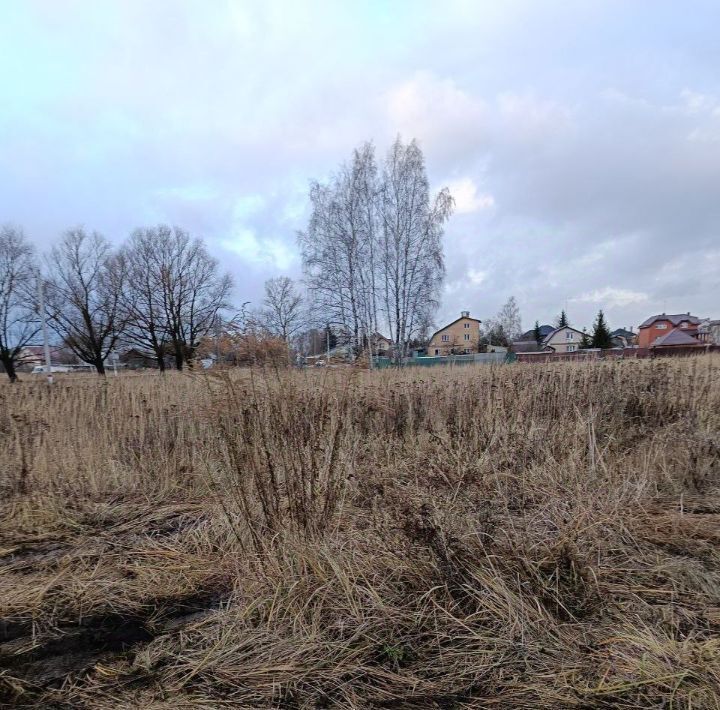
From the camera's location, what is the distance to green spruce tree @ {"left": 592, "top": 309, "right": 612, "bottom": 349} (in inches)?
2259

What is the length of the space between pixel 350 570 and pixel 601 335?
211ft

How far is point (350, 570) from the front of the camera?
2244 mm

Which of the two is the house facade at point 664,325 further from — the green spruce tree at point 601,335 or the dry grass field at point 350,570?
the dry grass field at point 350,570

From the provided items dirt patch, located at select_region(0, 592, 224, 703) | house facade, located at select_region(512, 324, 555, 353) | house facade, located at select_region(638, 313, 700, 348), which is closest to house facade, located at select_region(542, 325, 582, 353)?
house facade, located at select_region(512, 324, 555, 353)

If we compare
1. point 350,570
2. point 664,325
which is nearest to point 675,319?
point 664,325

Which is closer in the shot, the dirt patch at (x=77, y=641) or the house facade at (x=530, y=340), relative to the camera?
the dirt patch at (x=77, y=641)

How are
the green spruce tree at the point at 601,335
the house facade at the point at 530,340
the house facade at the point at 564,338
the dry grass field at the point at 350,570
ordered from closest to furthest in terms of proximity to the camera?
the dry grass field at the point at 350,570, the green spruce tree at the point at 601,335, the house facade at the point at 530,340, the house facade at the point at 564,338

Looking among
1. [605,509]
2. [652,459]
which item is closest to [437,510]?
[605,509]

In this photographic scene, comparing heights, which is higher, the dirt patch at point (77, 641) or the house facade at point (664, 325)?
the house facade at point (664, 325)

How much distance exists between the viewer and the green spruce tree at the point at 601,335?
57.4m

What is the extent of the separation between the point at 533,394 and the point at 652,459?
156 cm

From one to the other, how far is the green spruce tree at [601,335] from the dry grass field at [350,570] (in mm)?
60463

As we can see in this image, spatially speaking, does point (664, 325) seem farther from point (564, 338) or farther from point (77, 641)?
point (77, 641)

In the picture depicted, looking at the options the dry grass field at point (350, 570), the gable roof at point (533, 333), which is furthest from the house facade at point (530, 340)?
the dry grass field at point (350, 570)
